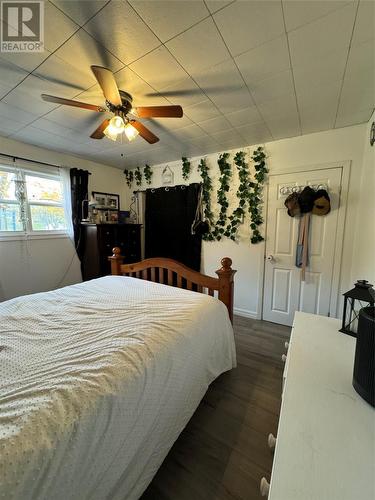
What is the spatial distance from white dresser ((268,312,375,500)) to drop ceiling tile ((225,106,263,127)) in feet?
6.84

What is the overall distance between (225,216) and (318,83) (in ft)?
5.89

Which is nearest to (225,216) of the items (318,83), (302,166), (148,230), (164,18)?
(302,166)

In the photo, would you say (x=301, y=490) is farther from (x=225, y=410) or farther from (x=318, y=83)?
(x=318, y=83)

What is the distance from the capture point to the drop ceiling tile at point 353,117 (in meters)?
1.97

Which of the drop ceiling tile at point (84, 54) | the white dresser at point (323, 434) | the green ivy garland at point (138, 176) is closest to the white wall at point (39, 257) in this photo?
the green ivy garland at point (138, 176)

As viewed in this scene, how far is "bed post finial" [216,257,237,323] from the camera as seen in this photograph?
1780 mm

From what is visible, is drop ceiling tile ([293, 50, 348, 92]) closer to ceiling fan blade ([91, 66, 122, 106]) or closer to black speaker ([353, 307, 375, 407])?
ceiling fan blade ([91, 66, 122, 106])

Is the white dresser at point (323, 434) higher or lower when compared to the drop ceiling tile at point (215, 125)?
lower

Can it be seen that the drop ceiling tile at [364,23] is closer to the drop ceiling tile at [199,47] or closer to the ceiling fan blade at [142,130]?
the drop ceiling tile at [199,47]

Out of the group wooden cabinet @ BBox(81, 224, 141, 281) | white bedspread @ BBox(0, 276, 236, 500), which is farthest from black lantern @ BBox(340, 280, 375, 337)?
wooden cabinet @ BBox(81, 224, 141, 281)

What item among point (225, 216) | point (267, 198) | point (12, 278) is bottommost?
point (12, 278)

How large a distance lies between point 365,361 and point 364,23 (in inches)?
67.7

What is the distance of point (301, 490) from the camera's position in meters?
0.51

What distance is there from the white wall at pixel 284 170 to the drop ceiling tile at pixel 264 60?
4.32 feet
